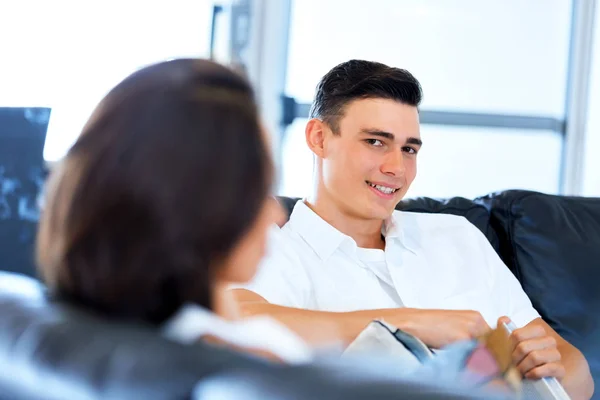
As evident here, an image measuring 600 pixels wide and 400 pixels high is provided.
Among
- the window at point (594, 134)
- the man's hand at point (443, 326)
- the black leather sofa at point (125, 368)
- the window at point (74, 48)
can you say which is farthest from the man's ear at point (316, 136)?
the window at point (594, 134)

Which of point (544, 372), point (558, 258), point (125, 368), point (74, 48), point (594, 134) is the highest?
point (74, 48)

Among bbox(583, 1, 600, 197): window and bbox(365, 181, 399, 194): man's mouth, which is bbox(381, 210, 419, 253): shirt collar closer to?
bbox(365, 181, 399, 194): man's mouth

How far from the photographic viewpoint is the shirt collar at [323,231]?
1.87m

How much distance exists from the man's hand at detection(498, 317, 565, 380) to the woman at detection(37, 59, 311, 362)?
2.84ft

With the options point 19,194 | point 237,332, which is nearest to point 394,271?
point 19,194

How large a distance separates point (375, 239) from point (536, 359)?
2.16ft

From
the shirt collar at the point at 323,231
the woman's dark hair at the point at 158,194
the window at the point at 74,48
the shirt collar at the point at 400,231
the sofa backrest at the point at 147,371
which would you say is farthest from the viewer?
the window at the point at 74,48

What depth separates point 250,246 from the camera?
713mm

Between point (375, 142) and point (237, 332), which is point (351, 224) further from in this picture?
point (237, 332)

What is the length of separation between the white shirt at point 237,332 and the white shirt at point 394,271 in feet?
3.30

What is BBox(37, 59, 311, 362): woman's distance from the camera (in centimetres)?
64

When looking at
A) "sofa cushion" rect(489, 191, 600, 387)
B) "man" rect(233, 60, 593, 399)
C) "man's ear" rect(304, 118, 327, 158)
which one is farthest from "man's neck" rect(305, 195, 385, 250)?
"sofa cushion" rect(489, 191, 600, 387)

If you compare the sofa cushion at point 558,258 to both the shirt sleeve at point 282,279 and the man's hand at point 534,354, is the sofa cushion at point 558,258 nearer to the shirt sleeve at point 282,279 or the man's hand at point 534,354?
the man's hand at point 534,354

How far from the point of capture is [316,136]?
2.05m
